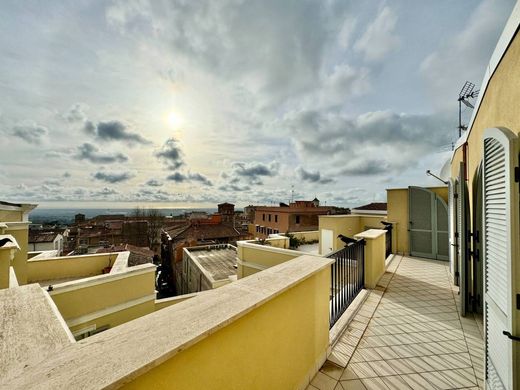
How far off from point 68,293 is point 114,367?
5.73 meters

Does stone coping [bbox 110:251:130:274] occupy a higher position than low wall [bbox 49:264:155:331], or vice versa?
stone coping [bbox 110:251:130:274]

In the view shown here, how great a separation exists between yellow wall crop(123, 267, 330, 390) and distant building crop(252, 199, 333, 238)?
23826mm

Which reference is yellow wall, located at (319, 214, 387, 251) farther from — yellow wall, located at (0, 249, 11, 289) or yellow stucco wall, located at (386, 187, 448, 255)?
yellow wall, located at (0, 249, 11, 289)

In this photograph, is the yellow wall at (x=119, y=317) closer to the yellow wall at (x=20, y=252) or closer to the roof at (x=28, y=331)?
the yellow wall at (x=20, y=252)

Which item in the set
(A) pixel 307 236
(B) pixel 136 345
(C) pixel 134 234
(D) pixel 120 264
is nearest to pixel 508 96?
(B) pixel 136 345

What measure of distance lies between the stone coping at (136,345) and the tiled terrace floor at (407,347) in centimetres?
158

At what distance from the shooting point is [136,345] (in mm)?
926

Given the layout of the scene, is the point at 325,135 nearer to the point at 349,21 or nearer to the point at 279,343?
the point at 349,21

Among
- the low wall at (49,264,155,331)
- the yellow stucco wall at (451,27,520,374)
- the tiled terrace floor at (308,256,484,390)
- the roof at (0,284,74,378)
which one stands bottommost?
the low wall at (49,264,155,331)

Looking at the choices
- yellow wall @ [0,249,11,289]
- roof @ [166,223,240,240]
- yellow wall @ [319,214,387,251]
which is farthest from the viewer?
roof @ [166,223,240,240]

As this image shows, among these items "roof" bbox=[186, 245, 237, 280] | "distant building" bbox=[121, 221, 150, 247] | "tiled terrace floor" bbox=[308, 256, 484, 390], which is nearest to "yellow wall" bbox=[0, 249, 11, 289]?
"tiled terrace floor" bbox=[308, 256, 484, 390]

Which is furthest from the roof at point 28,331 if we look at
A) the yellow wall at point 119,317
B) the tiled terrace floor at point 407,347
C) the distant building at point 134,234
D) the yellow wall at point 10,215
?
the distant building at point 134,234

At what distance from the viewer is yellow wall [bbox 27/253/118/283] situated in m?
6.84

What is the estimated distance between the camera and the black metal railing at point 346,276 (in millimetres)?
3214
